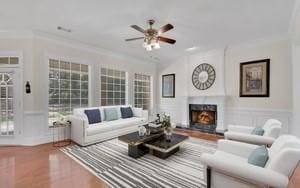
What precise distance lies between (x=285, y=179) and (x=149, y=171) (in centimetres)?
196

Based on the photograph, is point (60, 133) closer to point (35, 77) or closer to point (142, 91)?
point (35, 77)

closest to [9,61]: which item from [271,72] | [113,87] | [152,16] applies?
[113,87]

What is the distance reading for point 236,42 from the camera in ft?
18.0

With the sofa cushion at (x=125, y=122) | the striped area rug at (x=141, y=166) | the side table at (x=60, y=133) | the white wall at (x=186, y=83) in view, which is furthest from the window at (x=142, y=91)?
the striped area rug at (x=141, y=166)

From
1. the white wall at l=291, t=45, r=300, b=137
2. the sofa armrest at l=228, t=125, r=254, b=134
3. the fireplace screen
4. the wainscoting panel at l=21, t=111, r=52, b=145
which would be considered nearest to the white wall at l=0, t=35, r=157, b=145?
the wainscoting panel at l=21, t=111, r=52, b=145

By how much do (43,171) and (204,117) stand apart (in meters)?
5.40

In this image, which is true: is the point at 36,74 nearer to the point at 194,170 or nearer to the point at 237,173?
the point at 194,170

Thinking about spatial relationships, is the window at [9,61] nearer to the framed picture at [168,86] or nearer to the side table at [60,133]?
the side table at [60,133]

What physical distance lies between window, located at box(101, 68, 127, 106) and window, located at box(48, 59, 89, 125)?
65 centimetres

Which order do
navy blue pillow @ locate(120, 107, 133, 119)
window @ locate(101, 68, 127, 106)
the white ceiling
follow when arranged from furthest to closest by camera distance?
window @ locate(101, 68, 127, 106) < navy blue pillow @ locate(120, 107, 133, 119) < the white ceiling

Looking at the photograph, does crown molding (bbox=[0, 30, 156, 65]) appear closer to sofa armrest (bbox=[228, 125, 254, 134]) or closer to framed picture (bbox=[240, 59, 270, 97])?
framed picture (bbox=[240, 59, 270, 97])

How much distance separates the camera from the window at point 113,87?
6.26 m

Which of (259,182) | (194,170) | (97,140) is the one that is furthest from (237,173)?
(97,140)

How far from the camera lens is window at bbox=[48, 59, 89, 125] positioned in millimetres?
4965
